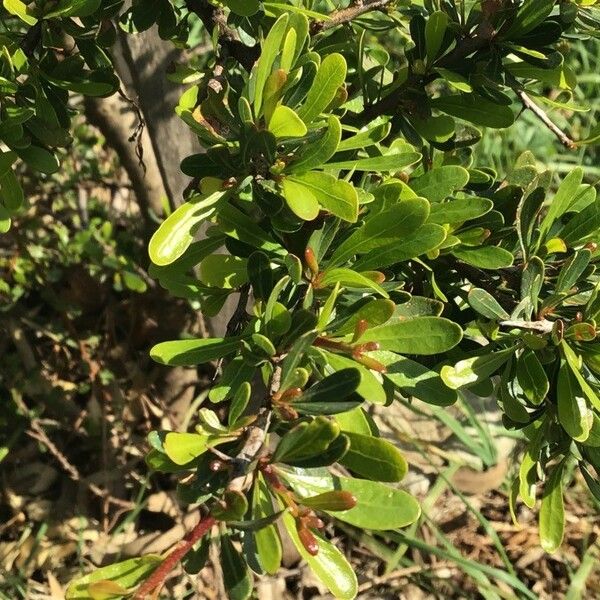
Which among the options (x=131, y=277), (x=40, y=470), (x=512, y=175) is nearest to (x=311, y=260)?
(x=512, y=175)

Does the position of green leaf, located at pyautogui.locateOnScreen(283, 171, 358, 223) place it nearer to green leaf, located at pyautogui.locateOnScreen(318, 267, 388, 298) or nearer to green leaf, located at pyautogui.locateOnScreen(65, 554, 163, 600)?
green leaf, located at pyautogui.locateOnScreen(318, 267, 388, 298)

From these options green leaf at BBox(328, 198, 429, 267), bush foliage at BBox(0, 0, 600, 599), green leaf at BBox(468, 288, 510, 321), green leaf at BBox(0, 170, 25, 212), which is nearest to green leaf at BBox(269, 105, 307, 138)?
bush foliage at BBox(0, 0, 600, 599)

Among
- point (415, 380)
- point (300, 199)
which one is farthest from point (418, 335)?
point (300, 199)

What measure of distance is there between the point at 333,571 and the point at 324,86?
0.39 metres

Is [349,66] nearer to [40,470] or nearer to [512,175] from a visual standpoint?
[512,175]

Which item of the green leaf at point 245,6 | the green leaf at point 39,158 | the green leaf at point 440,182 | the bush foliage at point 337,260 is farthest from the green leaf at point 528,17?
the green leaf at point 39,158

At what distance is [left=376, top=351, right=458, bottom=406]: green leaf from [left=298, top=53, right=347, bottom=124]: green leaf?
0.71ft

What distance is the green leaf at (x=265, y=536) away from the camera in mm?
507

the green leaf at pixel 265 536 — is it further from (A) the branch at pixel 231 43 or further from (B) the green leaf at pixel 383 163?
(A) the branch at pixel 231 43

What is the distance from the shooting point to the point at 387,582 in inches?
71.4

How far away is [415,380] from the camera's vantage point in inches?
24.0

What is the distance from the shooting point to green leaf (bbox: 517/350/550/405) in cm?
61

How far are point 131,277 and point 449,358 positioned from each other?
1083 millimetres

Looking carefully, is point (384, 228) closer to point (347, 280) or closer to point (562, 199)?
point (347, 280)
